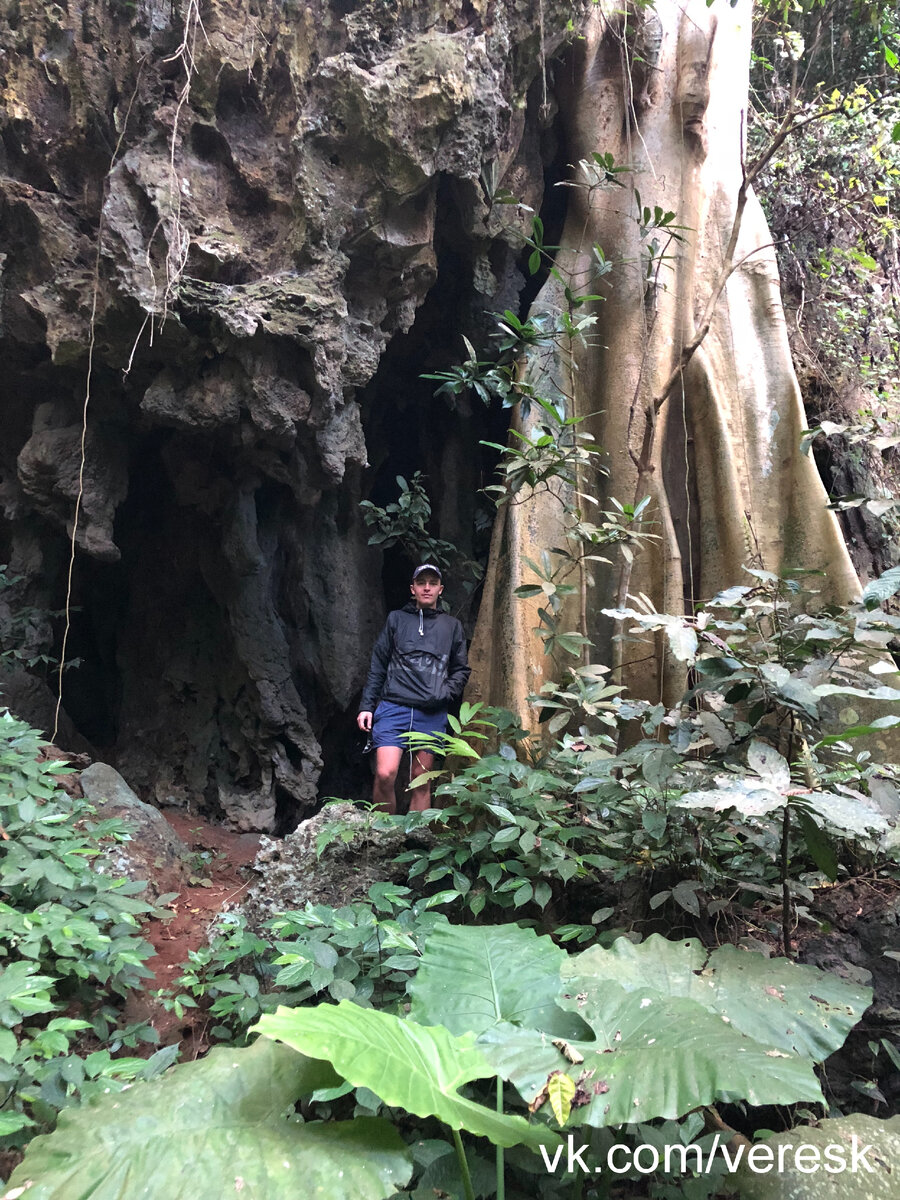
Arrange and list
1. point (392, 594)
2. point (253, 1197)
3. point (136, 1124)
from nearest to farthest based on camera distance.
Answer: point (253, 1197)
point (136, 1124)
point (392, 594)

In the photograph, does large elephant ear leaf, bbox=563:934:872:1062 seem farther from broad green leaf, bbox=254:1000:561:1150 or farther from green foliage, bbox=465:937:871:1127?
broad green leaf, bbox=254:1000:561:1150

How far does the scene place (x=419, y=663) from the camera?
447 centimetres

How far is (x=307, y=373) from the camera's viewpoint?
4625 mm

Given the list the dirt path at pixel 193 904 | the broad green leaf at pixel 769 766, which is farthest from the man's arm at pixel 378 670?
the broad green leaf at pixel 769 766

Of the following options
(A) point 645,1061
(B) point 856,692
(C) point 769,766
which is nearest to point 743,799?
(C) point 769,766

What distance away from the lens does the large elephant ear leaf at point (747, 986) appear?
149 cm

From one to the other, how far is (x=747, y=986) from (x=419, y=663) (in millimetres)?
3026

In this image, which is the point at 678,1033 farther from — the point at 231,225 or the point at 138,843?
the point at 231,225

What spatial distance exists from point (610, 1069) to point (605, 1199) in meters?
0.37

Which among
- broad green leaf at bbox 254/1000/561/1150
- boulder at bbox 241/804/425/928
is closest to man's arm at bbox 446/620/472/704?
boulder at bbox 241/804/425/928

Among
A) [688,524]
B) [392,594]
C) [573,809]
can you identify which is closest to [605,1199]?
[573,809]

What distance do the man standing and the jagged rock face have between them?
135 centimetres

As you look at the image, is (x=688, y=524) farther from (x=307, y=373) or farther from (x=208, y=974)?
(x=208, y=974)

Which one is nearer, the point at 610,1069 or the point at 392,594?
the point at 610,1069
